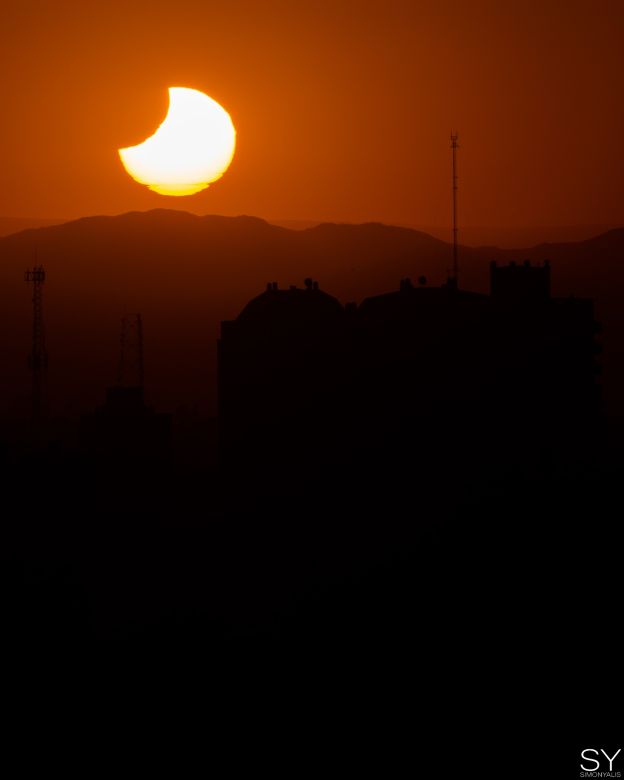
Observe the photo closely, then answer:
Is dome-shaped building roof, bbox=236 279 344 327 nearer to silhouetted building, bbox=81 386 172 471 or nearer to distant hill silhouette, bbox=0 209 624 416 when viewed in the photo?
silhouetted building, bbox=81 386 172 471

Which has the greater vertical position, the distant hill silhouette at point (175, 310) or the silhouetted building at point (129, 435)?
the distant hill silhouette at point (175, 310)

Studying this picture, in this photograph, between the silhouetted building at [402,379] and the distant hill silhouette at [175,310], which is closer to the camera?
the silhouetted building at [402,379]

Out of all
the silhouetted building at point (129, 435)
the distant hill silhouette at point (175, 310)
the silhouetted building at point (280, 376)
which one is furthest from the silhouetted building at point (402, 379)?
the distant hill silhouette at point (175, 310)

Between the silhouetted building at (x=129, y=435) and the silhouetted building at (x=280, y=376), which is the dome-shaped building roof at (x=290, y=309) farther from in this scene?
the silhouetted building at (x=129, y=435)

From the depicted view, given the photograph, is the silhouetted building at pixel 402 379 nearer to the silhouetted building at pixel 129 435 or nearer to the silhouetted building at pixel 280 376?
the silhouetted building at pixel 280 376

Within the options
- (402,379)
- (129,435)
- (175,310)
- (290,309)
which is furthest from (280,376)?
(175,310)

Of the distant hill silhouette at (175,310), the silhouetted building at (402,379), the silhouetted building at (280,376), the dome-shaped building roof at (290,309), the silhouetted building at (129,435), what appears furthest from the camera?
the distant hill silhouette at (175,310)

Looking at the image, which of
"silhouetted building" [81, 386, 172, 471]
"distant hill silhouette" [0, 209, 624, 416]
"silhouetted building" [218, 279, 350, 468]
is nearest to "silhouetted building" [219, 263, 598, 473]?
"silhouetted building" [218, 279, 350, 468]

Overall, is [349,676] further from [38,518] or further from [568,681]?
[38,518]

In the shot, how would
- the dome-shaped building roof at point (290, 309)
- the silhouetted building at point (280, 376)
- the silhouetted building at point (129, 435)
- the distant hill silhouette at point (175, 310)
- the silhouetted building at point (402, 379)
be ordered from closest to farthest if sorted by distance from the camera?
the silhouetted building at point (280, 376) < the dome-shaped building roof at point (290, 309) < the silhouetted building at point (402, 379) < the silhouetted building at point (129, 435) < the distant hill silhouette at point (175, 310)

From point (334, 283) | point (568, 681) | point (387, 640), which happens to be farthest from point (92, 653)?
point (334, 283)
